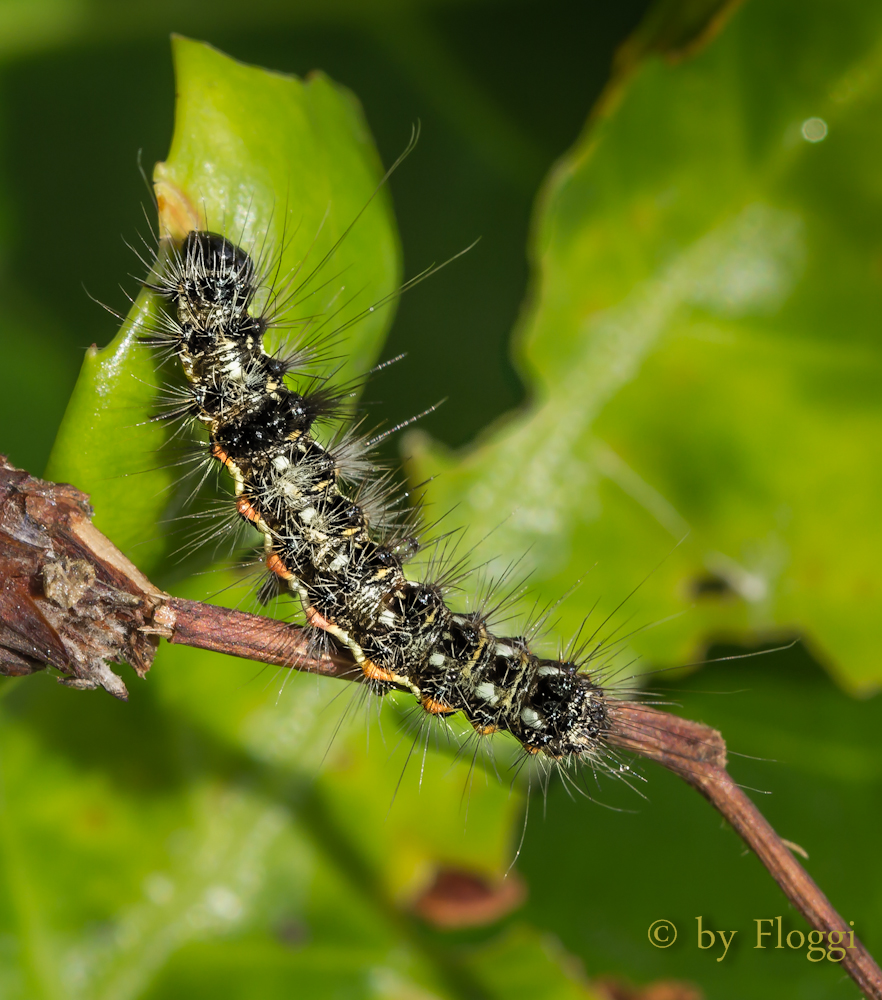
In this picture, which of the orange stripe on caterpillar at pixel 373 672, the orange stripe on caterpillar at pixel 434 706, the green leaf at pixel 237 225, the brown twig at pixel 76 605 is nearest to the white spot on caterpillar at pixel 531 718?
the orange stripe on caterpillar at pixel 434 706

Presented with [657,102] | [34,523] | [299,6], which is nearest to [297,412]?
[34,523]

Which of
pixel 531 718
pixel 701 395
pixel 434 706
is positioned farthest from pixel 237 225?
pixel 701 395

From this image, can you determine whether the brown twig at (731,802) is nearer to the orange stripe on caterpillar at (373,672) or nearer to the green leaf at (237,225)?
the orange stripe on caterpillar at (373,672)

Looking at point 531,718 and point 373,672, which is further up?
point 531,718

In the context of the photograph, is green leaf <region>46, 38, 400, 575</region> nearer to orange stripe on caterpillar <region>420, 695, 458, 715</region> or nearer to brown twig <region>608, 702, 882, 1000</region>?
orange stripe on caterpillar <region>420, 695, 458, 715</region>

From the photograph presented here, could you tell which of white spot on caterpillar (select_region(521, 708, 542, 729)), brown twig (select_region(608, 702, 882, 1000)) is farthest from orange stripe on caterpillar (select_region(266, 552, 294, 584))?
brown twig (select_region(608, 702, 882, 1000))

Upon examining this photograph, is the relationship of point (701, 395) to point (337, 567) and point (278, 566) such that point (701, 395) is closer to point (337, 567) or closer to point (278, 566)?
point (337, 567)

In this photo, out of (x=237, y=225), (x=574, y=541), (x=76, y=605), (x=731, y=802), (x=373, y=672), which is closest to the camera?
(x=76, y=605)
